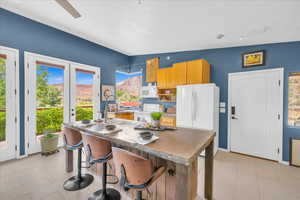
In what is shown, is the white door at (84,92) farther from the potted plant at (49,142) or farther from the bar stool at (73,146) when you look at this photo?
the bar stool at (73,146)

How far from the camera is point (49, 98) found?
133 inches

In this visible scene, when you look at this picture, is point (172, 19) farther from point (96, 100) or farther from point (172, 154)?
point (96, 100)

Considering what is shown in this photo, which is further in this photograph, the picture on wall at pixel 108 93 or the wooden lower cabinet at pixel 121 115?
the wooden lower cabinet at pixel 121 115

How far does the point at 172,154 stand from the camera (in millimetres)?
1057

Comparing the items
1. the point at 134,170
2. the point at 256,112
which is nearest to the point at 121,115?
the point at 134,170

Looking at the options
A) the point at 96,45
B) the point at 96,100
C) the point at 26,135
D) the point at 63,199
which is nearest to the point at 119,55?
the point at 96,45

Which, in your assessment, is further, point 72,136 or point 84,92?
point 84,92

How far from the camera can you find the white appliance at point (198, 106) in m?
3.10

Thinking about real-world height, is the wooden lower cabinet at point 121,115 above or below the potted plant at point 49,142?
above

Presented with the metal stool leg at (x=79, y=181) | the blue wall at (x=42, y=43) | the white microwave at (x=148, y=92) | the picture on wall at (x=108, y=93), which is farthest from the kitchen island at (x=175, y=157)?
the white microwave at (x=148, y=92)

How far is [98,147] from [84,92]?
2.95 metres

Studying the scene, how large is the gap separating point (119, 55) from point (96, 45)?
101 cm

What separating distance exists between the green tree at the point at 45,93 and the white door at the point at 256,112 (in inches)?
184

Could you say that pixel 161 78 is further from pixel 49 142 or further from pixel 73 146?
pixel 49 142
